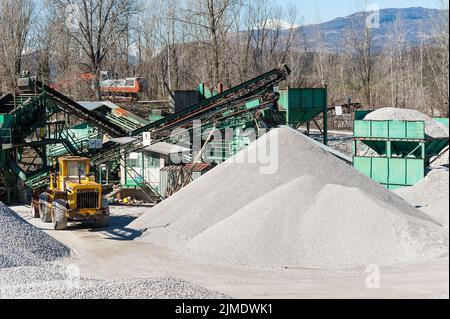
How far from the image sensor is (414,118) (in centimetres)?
2609

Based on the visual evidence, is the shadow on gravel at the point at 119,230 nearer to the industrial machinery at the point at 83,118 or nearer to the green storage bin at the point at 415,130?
the industrial machinery at the point at 83,118

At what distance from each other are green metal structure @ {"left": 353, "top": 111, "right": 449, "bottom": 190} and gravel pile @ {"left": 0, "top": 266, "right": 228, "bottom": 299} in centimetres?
1356

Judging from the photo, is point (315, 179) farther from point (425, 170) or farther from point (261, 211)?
point (425, 170)

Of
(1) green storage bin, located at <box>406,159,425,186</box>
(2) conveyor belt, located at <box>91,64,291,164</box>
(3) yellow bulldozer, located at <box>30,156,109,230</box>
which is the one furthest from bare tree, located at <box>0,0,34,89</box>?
(1) green storage bin, located at <box>406,159,425,186</box>

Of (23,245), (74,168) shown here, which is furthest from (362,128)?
(23,245)

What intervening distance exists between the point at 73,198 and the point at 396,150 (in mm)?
12933

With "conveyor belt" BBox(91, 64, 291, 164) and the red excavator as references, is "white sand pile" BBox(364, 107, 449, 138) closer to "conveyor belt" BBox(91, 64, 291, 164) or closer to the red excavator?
"conveyor belt" BBox(91, 64, 291, 164)

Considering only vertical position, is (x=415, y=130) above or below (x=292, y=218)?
above

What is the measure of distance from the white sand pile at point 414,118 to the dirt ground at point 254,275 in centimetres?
1241

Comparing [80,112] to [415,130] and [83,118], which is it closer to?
[83,118]

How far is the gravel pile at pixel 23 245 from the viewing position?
559 inches

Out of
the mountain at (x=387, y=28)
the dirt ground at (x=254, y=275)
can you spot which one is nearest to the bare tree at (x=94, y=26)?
the mountain at (x=387, y=28)

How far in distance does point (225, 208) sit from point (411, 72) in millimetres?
32030

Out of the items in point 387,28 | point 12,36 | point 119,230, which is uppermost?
point 387,28
